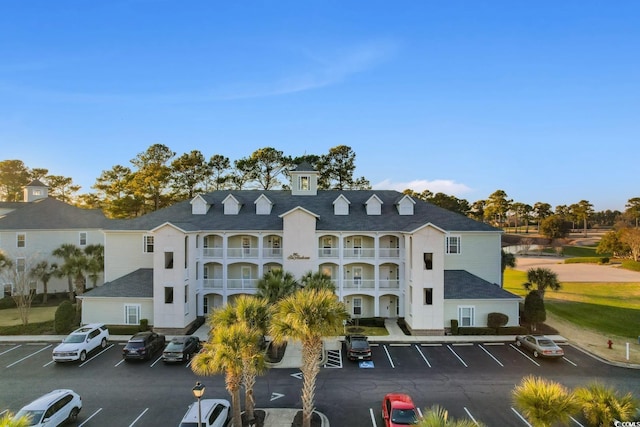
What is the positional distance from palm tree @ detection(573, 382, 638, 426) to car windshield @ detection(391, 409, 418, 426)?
600 cm

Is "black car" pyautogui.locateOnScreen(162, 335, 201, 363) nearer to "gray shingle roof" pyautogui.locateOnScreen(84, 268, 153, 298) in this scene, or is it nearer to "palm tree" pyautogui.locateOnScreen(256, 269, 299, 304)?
"palm tree" pyautogui.locateOnScreen(256, 269, 299, 304)

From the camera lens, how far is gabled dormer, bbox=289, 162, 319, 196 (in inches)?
1578

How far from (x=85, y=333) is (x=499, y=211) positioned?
114 metres

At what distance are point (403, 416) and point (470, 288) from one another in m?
18.8

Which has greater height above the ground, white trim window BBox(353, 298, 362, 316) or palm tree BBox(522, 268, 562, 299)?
palm tree BBox(522, 268, 562, 299)

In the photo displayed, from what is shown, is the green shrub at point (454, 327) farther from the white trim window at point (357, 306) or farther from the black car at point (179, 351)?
the black car at point (179, 351)

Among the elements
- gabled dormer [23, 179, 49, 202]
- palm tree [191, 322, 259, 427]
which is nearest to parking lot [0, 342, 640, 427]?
palm tree [191, 322, 259, 427]

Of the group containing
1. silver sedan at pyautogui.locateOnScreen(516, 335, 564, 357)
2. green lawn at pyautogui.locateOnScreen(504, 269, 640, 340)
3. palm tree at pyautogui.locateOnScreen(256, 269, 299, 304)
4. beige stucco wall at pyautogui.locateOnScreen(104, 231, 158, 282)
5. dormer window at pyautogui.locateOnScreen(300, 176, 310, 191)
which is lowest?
green lawn at pyautogui.locateOnScreen(504, 269, 640, 340)

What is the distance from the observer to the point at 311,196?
39.7 meters

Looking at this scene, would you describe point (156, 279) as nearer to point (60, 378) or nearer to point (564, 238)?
point (60, 378)

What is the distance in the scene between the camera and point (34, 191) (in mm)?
53031

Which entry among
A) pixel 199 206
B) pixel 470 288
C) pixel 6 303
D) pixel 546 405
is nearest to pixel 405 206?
pixel 470 288

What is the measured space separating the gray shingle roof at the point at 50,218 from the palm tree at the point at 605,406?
147 ft

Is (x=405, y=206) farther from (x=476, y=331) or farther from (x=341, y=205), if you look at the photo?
(x=476, y=331)
